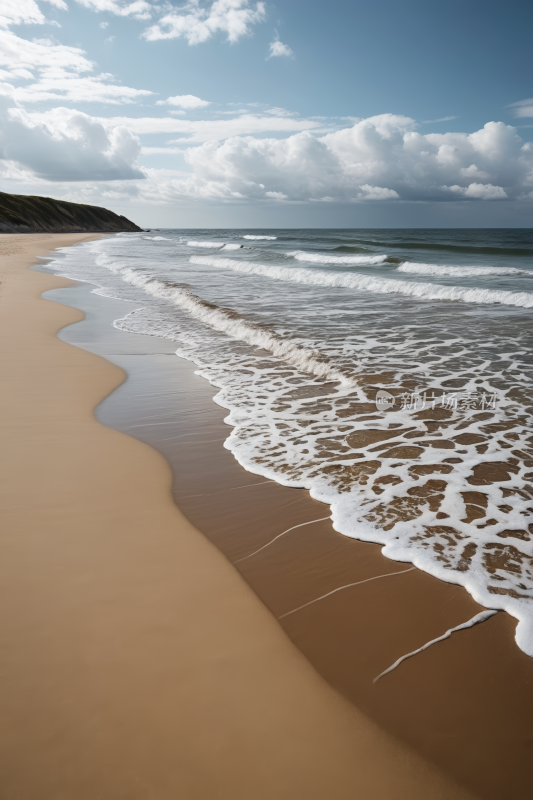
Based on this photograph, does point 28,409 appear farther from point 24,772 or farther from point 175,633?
point 24,772

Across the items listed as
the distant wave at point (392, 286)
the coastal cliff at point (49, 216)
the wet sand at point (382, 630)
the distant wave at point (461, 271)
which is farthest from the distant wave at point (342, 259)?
the coastal cliff at point (49, 216)

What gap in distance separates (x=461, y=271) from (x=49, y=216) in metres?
85.9

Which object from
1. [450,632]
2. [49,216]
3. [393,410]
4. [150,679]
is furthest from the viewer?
[49,216]

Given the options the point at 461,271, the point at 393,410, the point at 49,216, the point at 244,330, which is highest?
the point at 49,216

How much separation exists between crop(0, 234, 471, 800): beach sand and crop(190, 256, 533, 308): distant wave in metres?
15.1

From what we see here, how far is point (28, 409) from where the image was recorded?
548 cm

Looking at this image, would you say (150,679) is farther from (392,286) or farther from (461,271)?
(461,271)

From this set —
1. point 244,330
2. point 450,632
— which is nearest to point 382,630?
point 450,632

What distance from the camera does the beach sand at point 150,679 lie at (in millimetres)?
1839

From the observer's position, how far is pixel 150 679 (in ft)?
7.23

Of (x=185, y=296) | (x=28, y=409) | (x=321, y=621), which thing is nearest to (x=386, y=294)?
(x=185, y=296)

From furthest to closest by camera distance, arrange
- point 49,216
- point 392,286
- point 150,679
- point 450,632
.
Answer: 1. point 49,216
2. point 392,286
3. point 450,632
4. point 150,679

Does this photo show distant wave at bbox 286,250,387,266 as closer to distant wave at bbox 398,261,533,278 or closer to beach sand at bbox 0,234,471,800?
distant wave at bbox 398,261,533,278

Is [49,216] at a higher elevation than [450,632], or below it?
higher
